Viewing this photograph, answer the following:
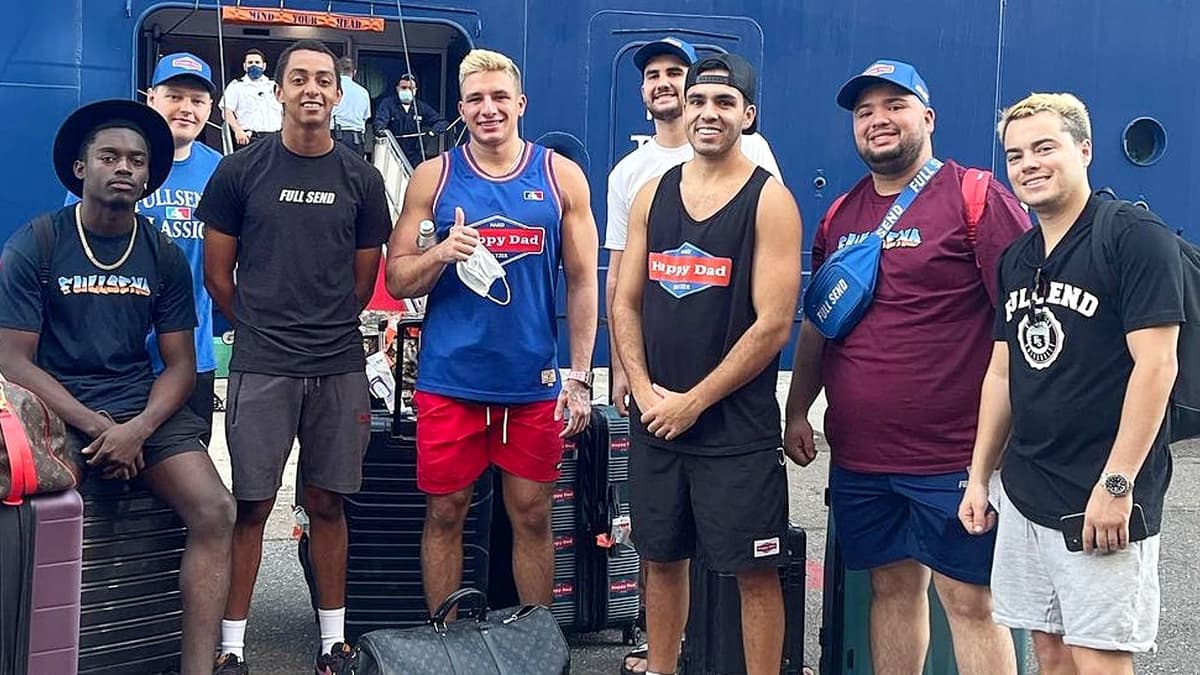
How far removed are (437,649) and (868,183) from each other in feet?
6.14

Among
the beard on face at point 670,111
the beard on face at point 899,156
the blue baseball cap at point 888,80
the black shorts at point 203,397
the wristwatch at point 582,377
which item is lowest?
the black shorts at point 203,397

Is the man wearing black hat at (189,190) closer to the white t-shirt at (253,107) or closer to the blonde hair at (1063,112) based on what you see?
the blonde hair at (1063,112)

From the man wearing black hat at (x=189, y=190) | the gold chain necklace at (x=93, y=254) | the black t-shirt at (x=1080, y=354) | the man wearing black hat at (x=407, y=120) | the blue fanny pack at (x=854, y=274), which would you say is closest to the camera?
the black t-shirt at (x=1080, y=354)

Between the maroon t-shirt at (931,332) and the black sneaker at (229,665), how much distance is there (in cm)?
214

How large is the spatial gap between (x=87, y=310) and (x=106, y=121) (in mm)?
632

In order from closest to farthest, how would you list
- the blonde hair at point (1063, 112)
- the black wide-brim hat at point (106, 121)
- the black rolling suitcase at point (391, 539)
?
the blonde hair at point (1063, 112)
the black wide-brim hat at point (106, 121)
the black rolling suitcase at point (391, 539)

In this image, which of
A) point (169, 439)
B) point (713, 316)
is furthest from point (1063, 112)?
point (169, 439)

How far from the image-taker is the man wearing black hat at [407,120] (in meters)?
9.94

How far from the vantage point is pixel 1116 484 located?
2990mm

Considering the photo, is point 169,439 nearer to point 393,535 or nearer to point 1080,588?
point 393,535

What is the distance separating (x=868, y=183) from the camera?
399 cm

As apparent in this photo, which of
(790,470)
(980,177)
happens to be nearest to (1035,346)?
(980,177)

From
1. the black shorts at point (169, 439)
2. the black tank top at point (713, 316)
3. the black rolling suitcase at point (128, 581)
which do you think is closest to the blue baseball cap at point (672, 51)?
the black tank top at point (713, 316)

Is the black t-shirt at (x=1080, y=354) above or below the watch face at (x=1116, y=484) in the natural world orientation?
above
